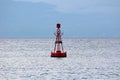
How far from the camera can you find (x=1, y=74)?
58.5 meters

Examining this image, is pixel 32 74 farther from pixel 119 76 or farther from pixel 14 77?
pixel 119 76

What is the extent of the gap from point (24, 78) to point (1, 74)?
6308 mm

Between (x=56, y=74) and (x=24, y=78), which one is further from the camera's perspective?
(x=56, y=74)

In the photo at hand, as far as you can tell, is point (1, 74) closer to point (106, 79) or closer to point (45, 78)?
point (45, 78)

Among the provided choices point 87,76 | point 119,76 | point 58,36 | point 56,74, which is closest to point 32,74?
point 56,74

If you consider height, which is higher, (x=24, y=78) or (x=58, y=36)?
(x=58, y=36)

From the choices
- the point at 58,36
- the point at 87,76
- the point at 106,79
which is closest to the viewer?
the point at 106,79

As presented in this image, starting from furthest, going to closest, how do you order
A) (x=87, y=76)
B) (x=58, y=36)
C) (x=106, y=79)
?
1. (x=58, y=36)
2. (x=87, y=76)
3. (x=106, y=79)

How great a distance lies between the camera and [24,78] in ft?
175

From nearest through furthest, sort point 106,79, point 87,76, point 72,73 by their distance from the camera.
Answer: point 106,79
point 87,76
point 72,73

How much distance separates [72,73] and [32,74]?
572 centimetres

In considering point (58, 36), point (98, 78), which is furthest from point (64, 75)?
point (58, 36)

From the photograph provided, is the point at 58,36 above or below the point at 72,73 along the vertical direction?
above

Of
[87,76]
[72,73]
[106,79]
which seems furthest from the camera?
[72,73]
